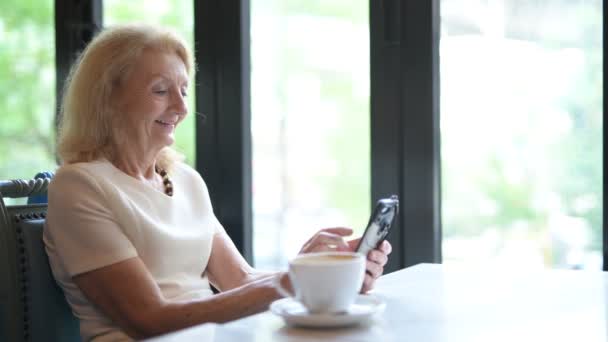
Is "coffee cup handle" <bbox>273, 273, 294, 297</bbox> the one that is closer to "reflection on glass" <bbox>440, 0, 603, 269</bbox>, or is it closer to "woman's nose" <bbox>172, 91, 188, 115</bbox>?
"woman's nose" <bbox>172, 91, 188, 115</bbox>

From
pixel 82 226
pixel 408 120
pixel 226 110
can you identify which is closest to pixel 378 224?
pixel 82 226

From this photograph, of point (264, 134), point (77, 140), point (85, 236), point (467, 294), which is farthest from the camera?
point (264, 134)

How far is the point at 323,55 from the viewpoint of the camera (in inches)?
87.2

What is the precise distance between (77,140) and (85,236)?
0.88ft

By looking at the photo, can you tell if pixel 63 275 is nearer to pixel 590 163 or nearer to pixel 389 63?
pixel 389 63

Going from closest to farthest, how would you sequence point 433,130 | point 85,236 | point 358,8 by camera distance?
point 85,236 → point 433,130 → point 358,8

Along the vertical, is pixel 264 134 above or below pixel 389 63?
below

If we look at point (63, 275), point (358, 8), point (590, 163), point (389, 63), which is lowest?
point (63, 275)

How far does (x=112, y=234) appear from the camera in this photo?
139 centimetres

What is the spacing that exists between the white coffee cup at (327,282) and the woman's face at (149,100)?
70 centimetres

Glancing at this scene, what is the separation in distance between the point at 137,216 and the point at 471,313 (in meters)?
0.67

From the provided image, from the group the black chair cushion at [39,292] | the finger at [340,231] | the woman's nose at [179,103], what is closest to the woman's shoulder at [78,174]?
the black chair cushion at [39,292]

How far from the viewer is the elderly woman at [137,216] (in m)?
1.36

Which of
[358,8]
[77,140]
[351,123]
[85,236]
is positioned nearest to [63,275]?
[85,236]
